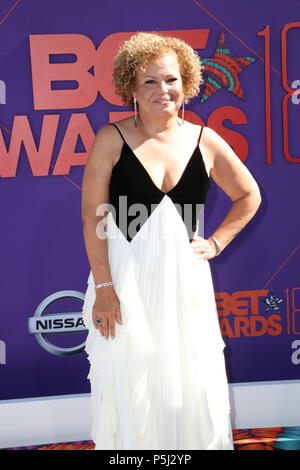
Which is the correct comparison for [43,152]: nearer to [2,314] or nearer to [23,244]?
[23,244]

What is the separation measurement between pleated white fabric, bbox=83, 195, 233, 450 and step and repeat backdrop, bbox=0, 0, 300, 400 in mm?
934

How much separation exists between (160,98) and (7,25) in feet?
3.92

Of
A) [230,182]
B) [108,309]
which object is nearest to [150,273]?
[108,309]

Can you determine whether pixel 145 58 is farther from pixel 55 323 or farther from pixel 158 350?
pixel 55 323

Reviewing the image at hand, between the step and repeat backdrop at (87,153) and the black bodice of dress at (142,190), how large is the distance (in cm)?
90

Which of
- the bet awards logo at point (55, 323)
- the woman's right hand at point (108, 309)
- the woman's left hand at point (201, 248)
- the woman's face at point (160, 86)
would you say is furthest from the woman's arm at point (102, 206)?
the bet awards logo at point (55, 323)

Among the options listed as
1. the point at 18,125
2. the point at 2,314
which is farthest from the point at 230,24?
the point at 2,314

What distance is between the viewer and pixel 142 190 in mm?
1761

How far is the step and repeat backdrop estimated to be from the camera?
2557mm

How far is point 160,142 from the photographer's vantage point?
183 cm

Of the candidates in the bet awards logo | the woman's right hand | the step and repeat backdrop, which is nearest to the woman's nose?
the woman's right hand

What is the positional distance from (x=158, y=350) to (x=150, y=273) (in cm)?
27

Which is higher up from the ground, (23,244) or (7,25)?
(7,25)

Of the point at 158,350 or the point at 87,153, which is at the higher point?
the point at 87,153
